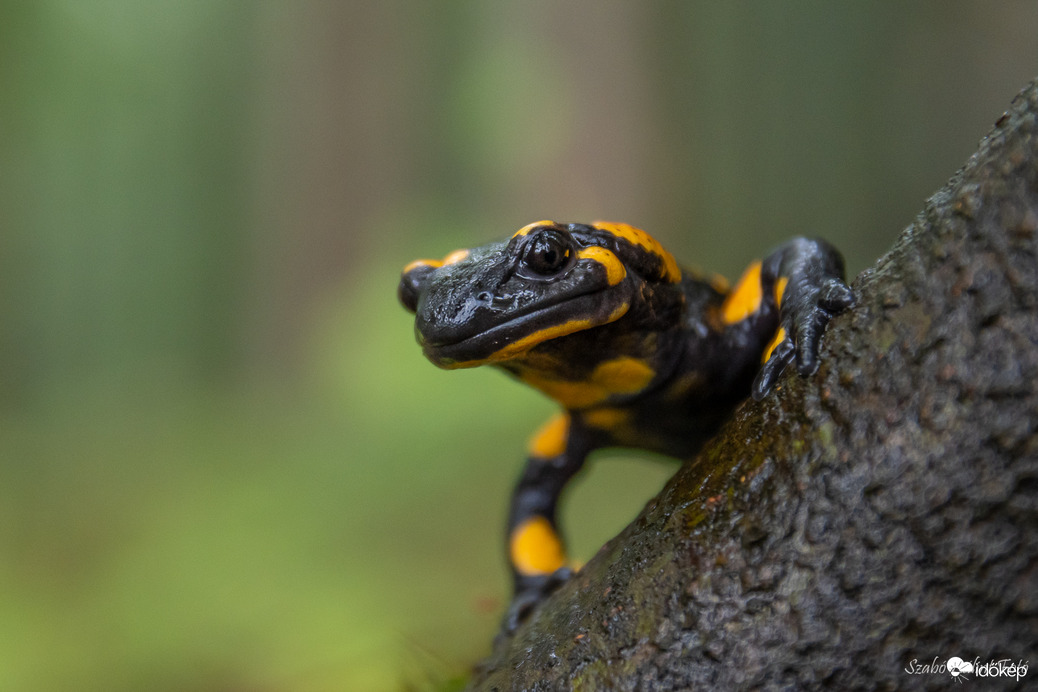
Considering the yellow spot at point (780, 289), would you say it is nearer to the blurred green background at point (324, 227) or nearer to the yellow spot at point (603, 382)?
the yellow spot at point (603, 382)

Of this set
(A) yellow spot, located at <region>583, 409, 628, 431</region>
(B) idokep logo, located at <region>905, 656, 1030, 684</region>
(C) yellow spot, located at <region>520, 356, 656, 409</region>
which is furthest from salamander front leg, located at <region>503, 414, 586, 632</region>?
(B) idokep logo, located at <region>905, 656, 1030, 684</region>

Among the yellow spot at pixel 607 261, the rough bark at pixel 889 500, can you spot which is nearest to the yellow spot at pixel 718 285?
the yellow spot at pixel 607 261

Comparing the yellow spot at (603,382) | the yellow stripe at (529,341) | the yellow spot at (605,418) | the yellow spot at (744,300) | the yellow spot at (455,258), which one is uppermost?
the yellow spot at (455,258)

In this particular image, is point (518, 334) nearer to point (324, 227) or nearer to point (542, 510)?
point (542, 510)

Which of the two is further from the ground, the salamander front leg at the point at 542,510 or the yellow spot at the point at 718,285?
the yellow spot at the point at 718,285

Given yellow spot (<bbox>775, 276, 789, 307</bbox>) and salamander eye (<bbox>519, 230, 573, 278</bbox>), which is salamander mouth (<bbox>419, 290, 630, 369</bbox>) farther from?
yellow spot (<bbox>775, 276, 789, 307</bbox>)

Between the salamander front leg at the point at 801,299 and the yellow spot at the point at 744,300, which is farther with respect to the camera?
the yellow spot at the point at 744,300

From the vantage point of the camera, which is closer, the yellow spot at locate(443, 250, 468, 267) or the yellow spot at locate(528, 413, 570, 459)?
the yellow spot at locate(443, 250, 468, 267)
